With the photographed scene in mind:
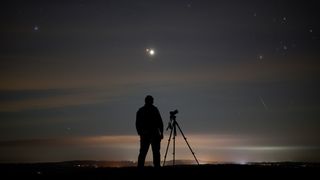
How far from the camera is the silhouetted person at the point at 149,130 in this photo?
50.5ft

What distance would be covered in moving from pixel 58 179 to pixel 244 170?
5.89 metres

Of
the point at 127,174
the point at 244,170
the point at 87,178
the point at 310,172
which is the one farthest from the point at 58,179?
the point at 310,172

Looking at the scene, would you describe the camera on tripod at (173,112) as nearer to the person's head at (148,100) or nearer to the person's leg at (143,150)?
the person's head at (148,100)

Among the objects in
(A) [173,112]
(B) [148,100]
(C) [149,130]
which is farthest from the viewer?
(A) [173,112]

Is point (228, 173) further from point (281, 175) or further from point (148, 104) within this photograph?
point (148, 104)

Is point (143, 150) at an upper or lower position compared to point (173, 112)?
lower

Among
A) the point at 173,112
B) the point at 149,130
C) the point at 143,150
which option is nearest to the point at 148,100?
the point at 149,130

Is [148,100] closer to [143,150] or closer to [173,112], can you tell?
[143,150]

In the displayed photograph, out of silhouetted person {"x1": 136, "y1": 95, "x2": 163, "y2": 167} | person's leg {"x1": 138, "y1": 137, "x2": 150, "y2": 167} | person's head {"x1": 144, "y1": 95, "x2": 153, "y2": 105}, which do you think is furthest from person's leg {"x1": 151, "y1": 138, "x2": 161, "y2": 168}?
person's head {"x1": 144, "y1": 95, "x2": 153, "y2": 105}

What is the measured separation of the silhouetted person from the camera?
15.4 meters

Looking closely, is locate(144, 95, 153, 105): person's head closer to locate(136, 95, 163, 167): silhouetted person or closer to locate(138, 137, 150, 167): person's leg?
locate(136, 95, 163, 167): silhouetted person

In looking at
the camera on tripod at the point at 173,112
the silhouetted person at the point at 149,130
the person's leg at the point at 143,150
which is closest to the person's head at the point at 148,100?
the silhouetted person at the point at 149,130

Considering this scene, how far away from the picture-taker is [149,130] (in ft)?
50.5

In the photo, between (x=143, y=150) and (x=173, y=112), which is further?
(x=173, y=112)
